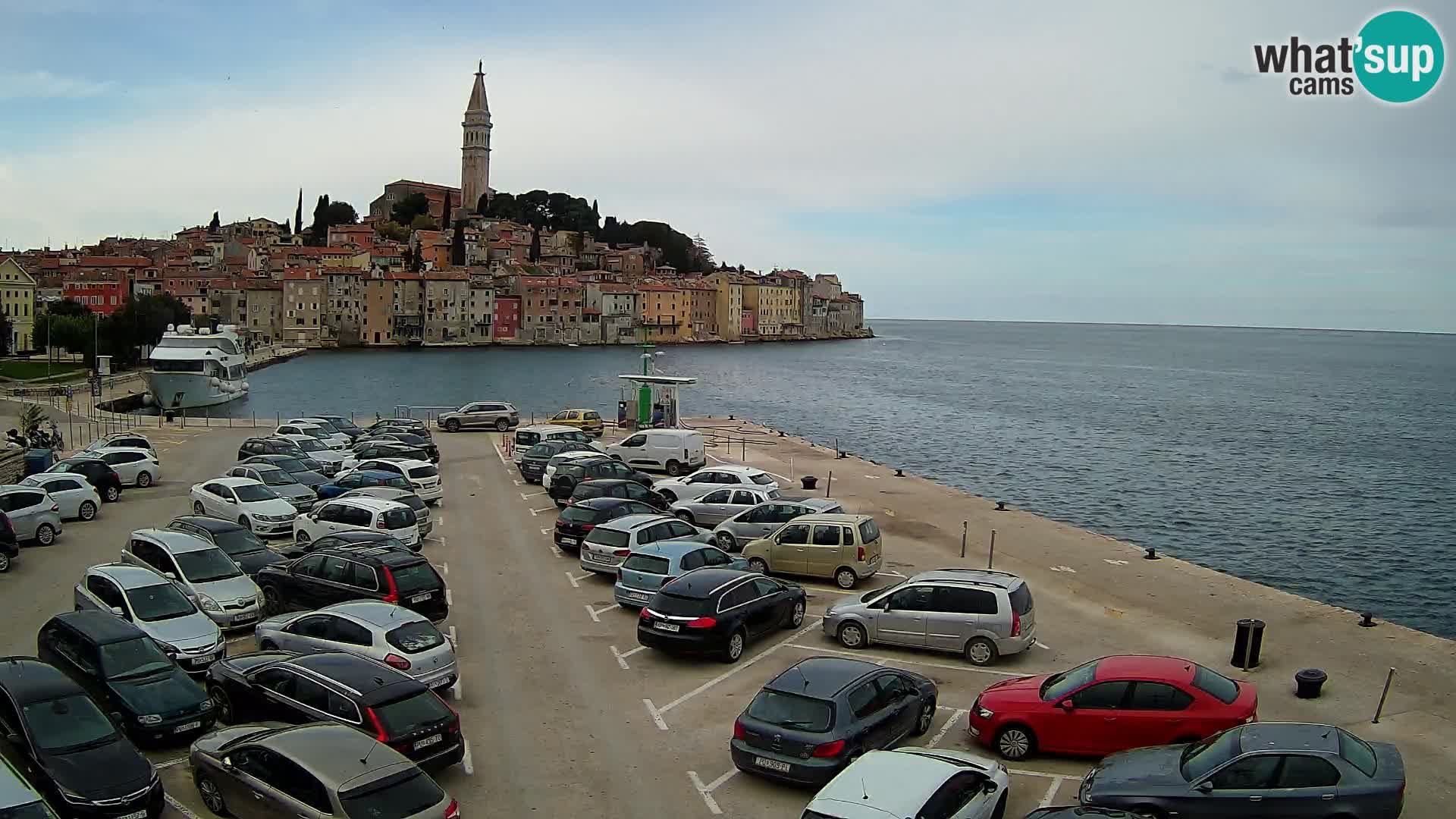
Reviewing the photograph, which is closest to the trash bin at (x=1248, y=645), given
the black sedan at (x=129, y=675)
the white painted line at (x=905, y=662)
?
the white painted line at (x=905, y=662)

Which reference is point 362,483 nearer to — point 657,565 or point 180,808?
point 657,565

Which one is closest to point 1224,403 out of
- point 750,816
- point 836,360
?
point 836,360

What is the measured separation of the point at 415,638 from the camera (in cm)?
1279

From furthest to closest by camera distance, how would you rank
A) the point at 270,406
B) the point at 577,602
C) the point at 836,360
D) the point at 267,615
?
the point at 836,360
the point at 270,406
the point at 577,602
the point at 267,615

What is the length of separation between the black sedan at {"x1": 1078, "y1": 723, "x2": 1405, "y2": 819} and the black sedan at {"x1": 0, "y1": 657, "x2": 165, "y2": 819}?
324 inches

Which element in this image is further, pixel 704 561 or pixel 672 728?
pixel 704 561

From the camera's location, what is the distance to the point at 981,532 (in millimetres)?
24500

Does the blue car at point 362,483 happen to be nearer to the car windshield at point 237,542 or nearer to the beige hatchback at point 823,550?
the car windshield at point 237,542

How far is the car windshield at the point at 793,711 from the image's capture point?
10336 mm

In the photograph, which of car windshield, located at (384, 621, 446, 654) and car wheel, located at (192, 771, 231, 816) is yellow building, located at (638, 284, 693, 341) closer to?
car windshield, located at (384, 621, 446, 654)

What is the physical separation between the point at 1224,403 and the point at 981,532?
82.6 meters

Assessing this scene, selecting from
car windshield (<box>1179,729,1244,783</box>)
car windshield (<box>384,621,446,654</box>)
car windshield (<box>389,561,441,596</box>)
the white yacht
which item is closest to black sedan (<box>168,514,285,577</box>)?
car windshield (<box>389,561,441,596</box>)

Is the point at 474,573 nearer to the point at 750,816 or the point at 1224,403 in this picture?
the point at 750,816

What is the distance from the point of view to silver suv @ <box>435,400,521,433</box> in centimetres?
4447
